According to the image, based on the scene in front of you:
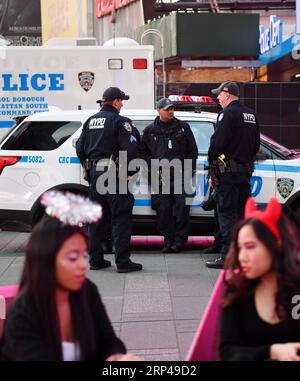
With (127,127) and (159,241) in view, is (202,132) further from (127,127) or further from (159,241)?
(159,241)

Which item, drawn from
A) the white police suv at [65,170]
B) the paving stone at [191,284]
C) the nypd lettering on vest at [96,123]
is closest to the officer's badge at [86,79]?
the white police suv at [65,170]

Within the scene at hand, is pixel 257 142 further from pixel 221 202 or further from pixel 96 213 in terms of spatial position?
pixel 96 213

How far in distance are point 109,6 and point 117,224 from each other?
67.4ft

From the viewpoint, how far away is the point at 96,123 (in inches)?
280

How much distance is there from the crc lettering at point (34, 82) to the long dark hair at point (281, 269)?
26.2 feet

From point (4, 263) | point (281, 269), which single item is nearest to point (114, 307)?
point (4, 263)

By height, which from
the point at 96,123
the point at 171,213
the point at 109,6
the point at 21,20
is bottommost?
the point at 171,213

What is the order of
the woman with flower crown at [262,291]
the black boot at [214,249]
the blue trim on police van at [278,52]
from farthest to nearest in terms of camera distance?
1. the blue trim on police van at [278,52]
2. the black boot at [214,249]
3. the woman with flower crown at [262,291]

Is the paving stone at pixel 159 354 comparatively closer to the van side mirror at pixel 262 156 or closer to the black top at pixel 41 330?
the black top at pixel 41 330

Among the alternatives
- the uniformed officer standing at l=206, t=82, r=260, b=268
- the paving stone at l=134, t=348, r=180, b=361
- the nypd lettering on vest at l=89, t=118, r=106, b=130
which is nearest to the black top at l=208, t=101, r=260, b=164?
the uniformed officer standing at l=206, t=82, r=260, b=268

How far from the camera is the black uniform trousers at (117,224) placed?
709 centimetres

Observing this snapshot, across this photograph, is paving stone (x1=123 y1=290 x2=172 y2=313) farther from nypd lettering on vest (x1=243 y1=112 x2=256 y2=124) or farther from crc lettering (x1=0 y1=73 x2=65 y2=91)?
crc lettering (x1=0 y1=73 x2=65 y2=91)

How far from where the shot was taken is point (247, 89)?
17672 mm

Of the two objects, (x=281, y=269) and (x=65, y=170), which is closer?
(x=281, y=269)
